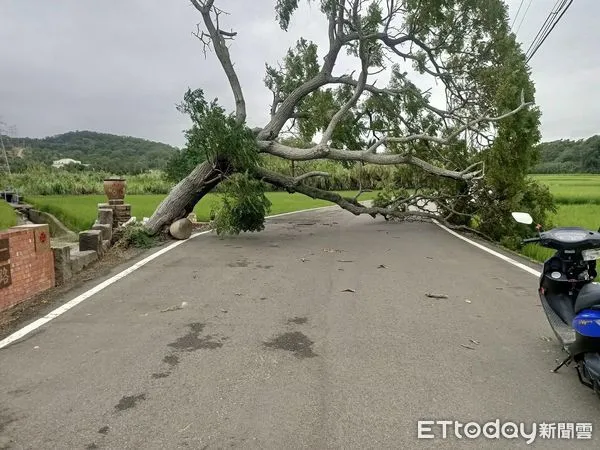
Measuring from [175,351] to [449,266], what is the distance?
584cm

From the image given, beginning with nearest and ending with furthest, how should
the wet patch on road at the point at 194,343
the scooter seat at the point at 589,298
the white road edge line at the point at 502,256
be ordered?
the scooter seat at the point at 589,298
the wet patch on road at the point at 194,343
the white road edge line at the point at 502,256

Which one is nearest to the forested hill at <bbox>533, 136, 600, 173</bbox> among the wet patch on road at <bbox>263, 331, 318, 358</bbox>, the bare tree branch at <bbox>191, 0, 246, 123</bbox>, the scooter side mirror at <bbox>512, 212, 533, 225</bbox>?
the bare tree branch at <bbox>191, 0, 246, 123</bbox>

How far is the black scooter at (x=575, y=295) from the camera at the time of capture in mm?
3490

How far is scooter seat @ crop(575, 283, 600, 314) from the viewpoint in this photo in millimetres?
3557

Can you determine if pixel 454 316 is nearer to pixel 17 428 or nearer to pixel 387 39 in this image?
pixel 17 428

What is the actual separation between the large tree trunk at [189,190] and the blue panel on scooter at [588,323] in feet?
34.4

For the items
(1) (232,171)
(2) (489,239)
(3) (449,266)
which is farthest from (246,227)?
(2) (489,239)

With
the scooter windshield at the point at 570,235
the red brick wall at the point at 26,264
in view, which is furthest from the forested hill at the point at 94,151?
the scooter windshield at the point at 570,235

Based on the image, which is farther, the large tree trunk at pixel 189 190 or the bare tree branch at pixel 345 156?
the bare tree branch at pixel 345 156

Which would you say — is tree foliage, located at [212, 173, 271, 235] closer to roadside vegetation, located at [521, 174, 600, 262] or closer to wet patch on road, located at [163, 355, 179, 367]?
roadside vegetation, located at [521, 174, 600, 262]

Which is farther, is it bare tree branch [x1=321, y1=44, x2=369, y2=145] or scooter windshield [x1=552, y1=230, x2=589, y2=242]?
bare tree branch [x1=321, y1=44, x2=369, y2=145]

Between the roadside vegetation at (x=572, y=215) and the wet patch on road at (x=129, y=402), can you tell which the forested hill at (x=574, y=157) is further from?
the wet patch on road at (x=129, y=402)

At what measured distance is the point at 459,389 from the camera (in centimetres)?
378

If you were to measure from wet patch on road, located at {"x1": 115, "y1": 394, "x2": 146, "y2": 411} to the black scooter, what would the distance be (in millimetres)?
3223
